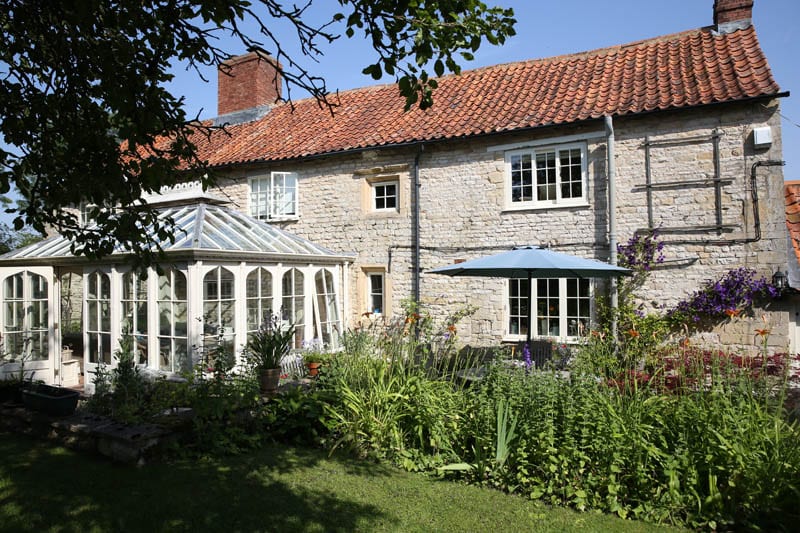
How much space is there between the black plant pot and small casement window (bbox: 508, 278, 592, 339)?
7691 mm

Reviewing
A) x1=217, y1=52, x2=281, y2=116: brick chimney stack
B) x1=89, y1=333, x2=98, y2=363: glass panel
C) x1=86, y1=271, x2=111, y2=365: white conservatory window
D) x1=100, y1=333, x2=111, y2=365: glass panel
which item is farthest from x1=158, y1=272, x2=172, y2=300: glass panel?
x1=217, y1=52, x2=281, y2=116: brick chimney stack

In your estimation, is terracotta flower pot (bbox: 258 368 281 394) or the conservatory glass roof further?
the conservatory glass roof

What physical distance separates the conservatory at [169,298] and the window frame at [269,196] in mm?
1879

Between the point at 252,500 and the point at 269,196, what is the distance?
9.85m

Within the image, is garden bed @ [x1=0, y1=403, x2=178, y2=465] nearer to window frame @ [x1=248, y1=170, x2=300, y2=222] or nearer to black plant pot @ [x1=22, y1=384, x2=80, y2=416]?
black plant pot @ [x1=22, y1=384, x2=80, y2=416]

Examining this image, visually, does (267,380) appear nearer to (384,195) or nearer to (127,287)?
(127,287)

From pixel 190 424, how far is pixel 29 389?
259 cm

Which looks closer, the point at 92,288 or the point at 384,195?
the point at 92,288

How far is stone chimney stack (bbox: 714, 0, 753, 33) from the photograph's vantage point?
11.5 m

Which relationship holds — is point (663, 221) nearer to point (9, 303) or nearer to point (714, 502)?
point (714, 502)

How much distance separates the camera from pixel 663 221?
980cm

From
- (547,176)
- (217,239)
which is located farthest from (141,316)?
(547,176)

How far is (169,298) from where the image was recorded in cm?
914

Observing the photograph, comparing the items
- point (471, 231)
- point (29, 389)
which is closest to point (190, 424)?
point (29, 389)
